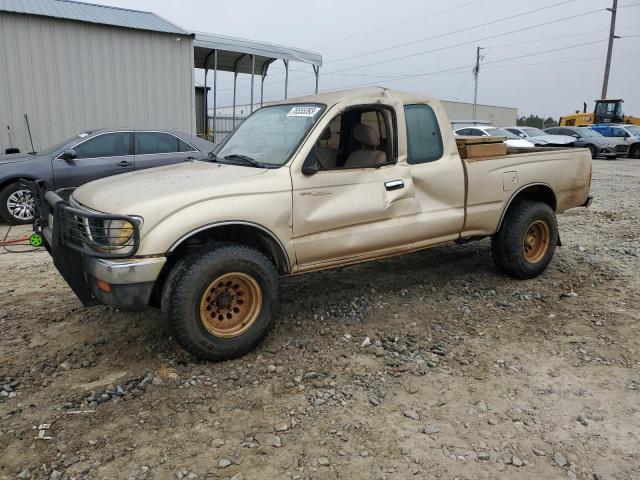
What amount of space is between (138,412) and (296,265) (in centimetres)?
149

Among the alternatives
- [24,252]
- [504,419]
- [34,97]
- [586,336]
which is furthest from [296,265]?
[34,97]

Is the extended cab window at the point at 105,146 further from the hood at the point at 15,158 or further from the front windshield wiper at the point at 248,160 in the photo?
the front windshield wiper at the point at 248,160

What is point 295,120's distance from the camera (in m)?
4.23

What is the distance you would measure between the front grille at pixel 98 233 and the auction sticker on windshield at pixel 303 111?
5.59ft

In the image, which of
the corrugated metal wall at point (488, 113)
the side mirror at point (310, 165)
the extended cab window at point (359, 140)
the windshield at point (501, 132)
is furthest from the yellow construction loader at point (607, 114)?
the side mirror at point (310, 165)

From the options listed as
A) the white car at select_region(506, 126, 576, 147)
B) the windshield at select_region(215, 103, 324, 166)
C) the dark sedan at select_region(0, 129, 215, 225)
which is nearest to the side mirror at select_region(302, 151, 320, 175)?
the windshield at select_region(215, 103, 324, 166)

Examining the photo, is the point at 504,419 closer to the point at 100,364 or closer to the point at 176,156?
the point at 100,364

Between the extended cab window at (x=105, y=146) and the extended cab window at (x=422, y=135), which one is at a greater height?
the extended cab window at (x=422, y=135)

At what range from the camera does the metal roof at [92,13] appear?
1088 centimetres

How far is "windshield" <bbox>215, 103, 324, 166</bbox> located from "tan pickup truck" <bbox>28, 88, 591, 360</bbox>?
0.05 ft

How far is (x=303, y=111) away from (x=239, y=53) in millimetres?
→ 12234

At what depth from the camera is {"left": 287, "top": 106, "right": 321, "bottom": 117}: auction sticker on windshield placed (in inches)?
163

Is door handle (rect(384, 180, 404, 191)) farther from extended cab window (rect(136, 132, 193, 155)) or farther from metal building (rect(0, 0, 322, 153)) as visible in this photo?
metal building (rect(0, 0, 322, 153))

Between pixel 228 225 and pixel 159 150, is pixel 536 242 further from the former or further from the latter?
pixel 159 150
